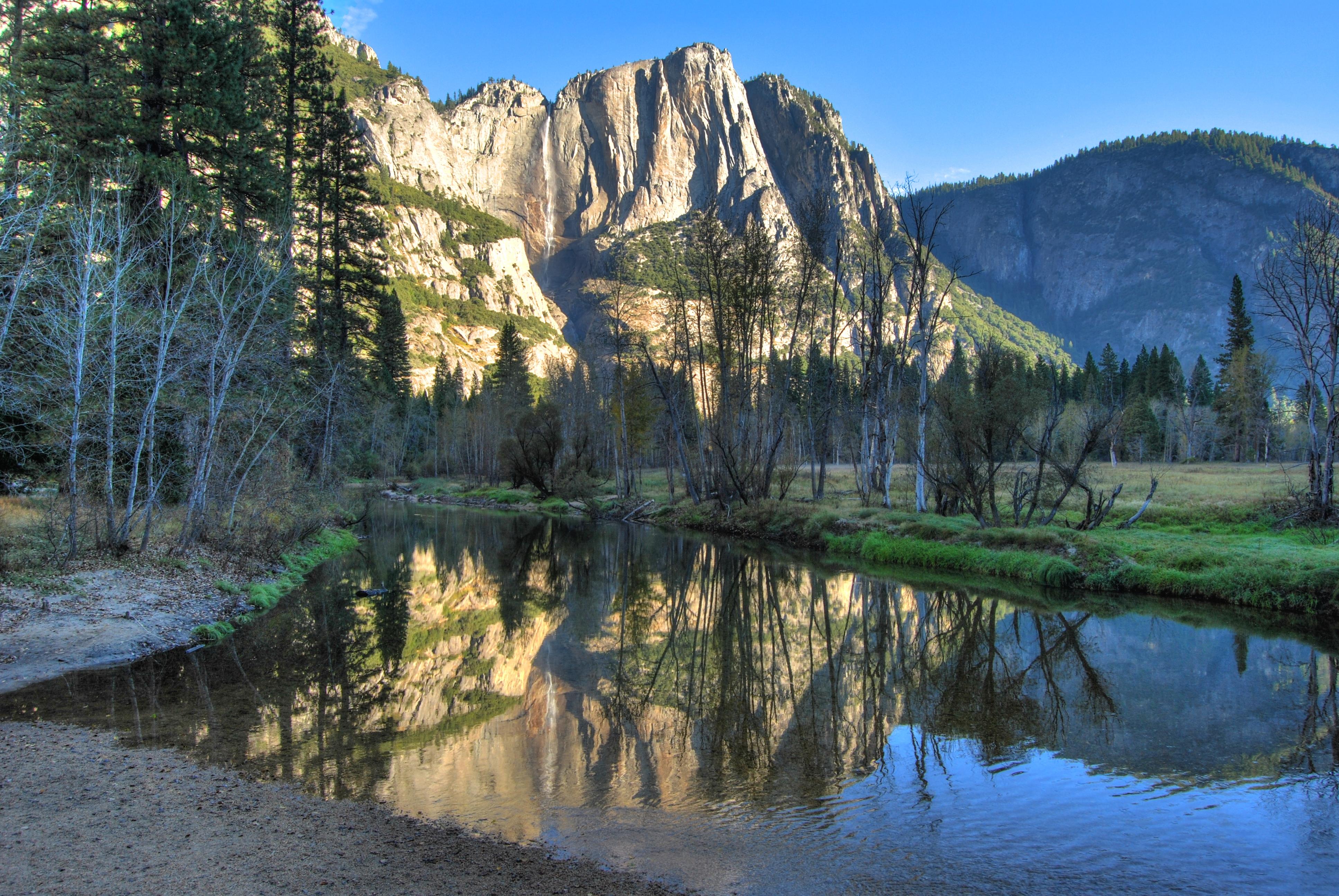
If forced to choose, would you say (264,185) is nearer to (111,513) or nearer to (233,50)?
(233,50)

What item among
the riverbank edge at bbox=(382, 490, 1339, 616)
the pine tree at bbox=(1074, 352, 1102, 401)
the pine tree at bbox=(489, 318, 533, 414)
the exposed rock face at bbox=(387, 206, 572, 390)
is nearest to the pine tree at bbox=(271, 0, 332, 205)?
the riverbank edge at bbox=(382, 490, 1339, 616)

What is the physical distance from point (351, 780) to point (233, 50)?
2300cm

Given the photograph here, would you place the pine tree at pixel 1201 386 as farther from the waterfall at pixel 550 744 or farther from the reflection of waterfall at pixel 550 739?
the waterfall at pixel 550 744

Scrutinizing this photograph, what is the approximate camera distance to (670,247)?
38625 mm

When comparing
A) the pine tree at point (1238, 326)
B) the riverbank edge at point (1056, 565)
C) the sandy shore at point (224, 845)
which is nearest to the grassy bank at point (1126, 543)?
the riverbank edge at point (1056, 565)

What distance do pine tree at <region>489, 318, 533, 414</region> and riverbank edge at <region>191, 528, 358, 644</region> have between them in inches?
1615

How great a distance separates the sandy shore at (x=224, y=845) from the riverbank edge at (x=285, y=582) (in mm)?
5935

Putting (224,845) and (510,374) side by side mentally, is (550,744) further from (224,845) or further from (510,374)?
(510,374)

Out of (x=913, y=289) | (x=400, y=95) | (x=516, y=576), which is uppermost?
(x=400, y=95)

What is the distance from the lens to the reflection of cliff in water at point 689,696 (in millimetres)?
6633

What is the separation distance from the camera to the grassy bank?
14.4 meters

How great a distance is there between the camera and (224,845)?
472 centimetres

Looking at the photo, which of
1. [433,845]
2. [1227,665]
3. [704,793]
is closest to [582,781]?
[704,793]

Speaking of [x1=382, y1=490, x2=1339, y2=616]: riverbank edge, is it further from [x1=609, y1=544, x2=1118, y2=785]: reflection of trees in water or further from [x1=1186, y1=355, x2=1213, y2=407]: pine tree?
[x1=1186, y1=355, x2=1213, y2=407]: pine tree
